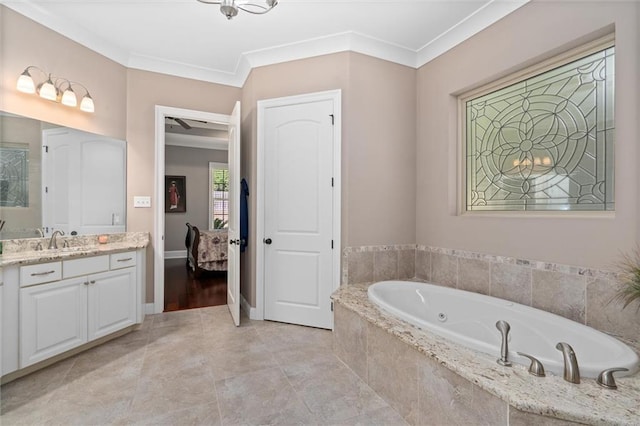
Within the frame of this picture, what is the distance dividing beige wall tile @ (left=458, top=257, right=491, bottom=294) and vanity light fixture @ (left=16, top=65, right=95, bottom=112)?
3.69 metres

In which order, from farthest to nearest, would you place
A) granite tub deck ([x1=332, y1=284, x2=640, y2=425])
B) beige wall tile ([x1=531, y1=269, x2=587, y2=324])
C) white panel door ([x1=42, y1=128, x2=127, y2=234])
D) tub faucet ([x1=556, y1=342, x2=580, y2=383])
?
white panel door ([x1=42, y1=128, x2=127, y2=234]), beige wall tile ([x1=531, y1=269, x2=587, y2=324]), tub faucet ([x1=556, y1=342, x2=580, y2=383]), granite tub deck ([x1=332, y1=284, x2=640, y2=425])

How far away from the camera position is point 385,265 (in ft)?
10.0

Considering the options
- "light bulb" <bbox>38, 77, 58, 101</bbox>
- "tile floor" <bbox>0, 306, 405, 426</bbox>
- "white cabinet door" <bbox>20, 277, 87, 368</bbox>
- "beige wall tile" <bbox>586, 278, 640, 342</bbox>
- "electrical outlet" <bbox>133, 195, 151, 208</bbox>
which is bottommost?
"tile floor" <bbox>0, 306, 405, 426</bbox>

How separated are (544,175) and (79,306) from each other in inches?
143

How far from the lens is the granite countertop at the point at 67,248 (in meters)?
2.15

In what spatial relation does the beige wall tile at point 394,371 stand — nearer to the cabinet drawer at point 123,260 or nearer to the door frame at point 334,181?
the door frame at point 334,181

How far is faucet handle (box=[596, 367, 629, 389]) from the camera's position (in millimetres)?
1202

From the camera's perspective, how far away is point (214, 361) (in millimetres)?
2352

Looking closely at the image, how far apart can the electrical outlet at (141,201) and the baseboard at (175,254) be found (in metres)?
4.16

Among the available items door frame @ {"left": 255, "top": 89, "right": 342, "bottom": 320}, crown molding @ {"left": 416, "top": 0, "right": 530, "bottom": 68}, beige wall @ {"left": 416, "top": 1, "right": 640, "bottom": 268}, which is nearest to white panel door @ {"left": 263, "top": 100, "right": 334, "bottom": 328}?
door frame @ {"left": 255, "top": 89, "right": 342, "bottom": 320}

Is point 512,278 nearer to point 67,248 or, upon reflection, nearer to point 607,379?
point 607,379

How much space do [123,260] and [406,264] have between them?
2.68m

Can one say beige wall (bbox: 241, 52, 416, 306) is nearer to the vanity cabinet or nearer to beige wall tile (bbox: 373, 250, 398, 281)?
beige wall tile (bbox: 373, 250, 398, 281)

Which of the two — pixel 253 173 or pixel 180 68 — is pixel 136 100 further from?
pixel 253 173
